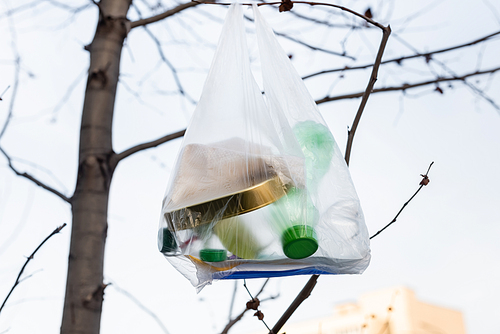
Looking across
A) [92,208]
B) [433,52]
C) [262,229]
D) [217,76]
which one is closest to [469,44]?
[433,52]

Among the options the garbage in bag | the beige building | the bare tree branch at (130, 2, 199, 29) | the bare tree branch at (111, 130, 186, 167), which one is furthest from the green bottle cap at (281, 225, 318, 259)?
the beige building

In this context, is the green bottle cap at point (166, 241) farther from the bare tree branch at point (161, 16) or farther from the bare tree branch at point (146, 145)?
the bare tree branch at point (161, 16)

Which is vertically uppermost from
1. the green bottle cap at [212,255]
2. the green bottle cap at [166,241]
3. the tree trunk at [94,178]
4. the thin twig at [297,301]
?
the tree trunk at [94,178]

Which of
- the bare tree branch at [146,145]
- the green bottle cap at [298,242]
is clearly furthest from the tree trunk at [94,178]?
the green bottle cap at [298,242]

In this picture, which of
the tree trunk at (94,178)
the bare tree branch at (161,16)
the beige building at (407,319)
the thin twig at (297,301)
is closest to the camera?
the thin twig at (297,301)

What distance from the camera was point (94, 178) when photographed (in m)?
1.39

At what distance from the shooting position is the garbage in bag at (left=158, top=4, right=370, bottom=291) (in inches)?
32.6

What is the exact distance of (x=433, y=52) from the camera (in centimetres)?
150

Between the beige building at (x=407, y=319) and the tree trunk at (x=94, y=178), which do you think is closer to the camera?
the tree trunk at (x=94, y=178)

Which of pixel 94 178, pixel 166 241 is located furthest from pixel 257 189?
pixel 94 178

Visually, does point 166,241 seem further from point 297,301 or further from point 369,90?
point 369,90

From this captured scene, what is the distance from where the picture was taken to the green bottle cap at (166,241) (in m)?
0.91

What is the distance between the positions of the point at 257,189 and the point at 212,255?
0.16 meters

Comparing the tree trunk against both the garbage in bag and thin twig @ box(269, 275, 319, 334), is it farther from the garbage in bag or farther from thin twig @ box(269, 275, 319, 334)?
thin twig @ box(269, 275, 319, 334)
